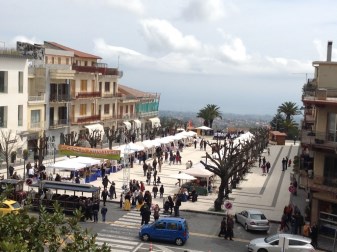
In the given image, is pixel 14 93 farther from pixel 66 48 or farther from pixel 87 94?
pixel 66 48

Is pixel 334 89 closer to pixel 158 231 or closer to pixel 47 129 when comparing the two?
pixel 158 231

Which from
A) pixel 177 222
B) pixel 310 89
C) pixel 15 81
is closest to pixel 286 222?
pixel 177 222

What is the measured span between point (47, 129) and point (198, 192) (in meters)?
26.0

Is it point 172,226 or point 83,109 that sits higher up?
point 83,109

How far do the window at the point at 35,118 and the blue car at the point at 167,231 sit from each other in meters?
33.3

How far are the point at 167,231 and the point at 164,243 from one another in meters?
0.72

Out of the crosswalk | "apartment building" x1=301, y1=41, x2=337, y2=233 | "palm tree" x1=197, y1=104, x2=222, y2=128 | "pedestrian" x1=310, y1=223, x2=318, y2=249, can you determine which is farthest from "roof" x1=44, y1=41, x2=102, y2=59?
"pedestrian" x1=310, y1=223, x2=318, y2=249

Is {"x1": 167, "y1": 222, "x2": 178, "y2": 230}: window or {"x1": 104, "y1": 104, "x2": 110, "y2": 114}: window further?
{"x1": 104, "y1": 104, "x2": 110, "y2": 114}: window

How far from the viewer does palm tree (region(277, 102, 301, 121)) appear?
304 ft

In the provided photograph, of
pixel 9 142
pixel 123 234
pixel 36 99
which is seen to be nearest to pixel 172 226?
pixel 123 234

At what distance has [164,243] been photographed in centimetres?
2772

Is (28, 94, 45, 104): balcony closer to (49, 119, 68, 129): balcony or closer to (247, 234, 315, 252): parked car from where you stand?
(49, 119, 68, 129): balcony

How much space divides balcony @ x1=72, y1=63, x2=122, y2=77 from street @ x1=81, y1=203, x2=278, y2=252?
38.2 metres

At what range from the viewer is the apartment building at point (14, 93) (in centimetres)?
5278
